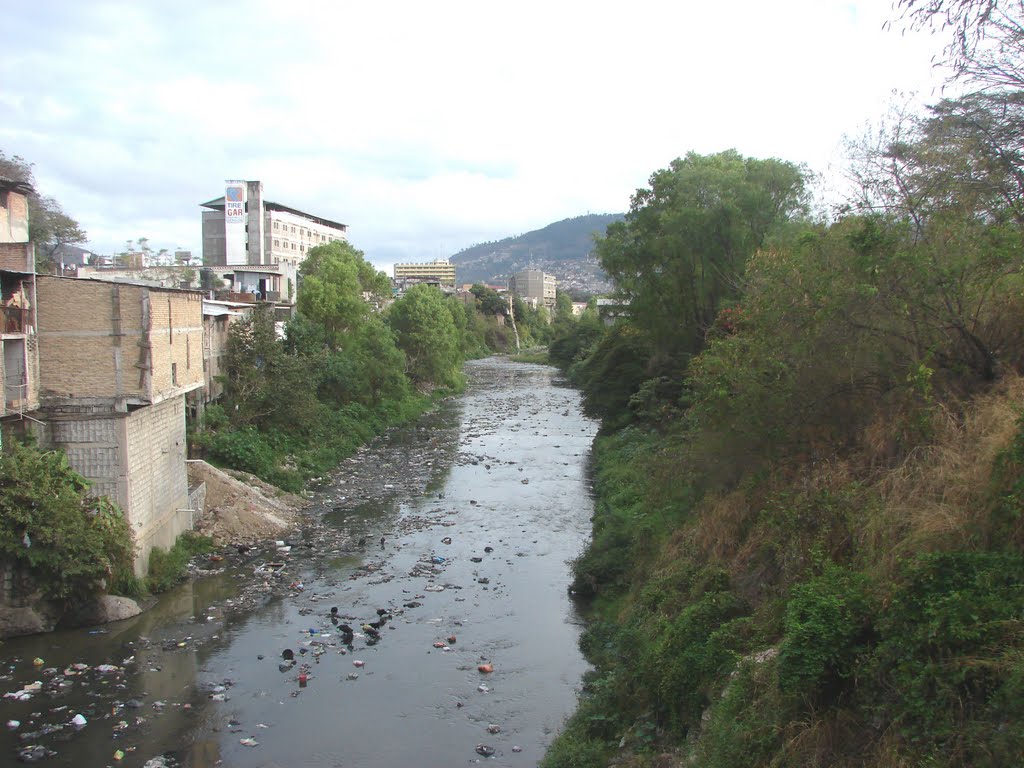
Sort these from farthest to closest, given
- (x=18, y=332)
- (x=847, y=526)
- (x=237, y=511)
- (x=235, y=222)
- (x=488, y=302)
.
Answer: (x=488, y=302)
(x=235, y=222)
(x=237, y=511)
(x=18, y=332)
(x=847, y=526)

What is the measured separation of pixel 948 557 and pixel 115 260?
157 feet

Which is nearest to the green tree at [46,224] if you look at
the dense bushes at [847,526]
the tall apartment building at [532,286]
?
the dense bushes at [847,526]

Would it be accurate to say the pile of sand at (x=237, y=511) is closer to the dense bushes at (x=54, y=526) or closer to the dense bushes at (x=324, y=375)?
the dense bushes at (x=324, y=375)

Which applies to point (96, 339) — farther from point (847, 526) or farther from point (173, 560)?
point (847, 526)

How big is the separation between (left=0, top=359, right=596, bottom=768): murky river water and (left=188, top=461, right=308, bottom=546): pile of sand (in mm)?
1163

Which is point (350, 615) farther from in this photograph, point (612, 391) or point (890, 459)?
point (612, 391)

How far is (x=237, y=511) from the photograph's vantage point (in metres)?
19.6

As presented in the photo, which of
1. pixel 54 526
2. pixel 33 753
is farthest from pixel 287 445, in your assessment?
pixel 33 753

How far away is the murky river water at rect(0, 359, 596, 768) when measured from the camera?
10438 mm

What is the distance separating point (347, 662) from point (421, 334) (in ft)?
121

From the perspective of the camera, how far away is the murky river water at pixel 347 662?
10438 millimetres

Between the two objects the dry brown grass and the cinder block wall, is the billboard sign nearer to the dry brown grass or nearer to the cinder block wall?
the cinder block wall

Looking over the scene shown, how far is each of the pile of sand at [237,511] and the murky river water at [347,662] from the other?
1.16 metres

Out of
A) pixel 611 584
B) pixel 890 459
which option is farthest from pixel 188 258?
pixel 890 459
